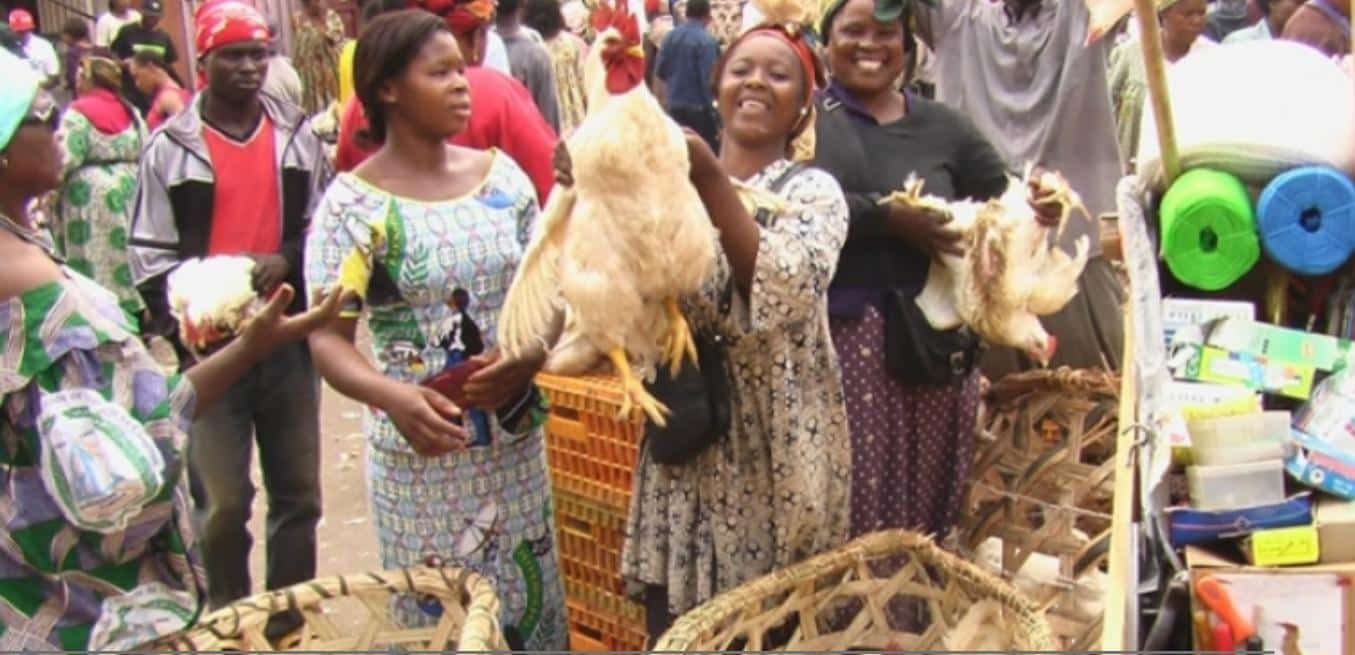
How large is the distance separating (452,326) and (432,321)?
0.04 meters

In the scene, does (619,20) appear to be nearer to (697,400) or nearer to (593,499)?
(697,400)

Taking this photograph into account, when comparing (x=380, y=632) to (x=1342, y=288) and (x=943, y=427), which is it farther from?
(x=1342, y=288)

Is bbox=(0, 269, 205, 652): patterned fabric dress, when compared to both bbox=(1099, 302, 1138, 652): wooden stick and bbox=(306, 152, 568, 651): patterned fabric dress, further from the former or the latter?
bbox=(1099, 302, 1138, 652): wooden stick

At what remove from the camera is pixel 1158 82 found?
6.34ft

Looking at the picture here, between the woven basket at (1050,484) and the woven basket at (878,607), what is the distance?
22.8 inches

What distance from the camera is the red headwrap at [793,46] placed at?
101 inches

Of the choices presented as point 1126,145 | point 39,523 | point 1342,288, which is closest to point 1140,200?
point 1342,288

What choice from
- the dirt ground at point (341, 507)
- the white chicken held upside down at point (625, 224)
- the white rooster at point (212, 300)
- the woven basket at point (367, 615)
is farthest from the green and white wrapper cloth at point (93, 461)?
the dirt ground at point (341, 507)

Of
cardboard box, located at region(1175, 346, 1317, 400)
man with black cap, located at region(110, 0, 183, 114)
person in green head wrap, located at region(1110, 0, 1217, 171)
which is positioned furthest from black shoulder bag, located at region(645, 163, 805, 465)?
man with black cap, located at region(110, 0, 183, 114)

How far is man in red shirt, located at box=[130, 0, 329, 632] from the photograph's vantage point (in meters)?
3.49

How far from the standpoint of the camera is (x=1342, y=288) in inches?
80.8

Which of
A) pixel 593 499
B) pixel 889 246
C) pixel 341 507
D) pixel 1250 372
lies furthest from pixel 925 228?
pixel 341 507

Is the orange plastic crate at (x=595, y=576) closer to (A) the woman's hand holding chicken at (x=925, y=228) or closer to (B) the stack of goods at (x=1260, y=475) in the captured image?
(A) the woman's hand holding chicken at (x=925, y=228)

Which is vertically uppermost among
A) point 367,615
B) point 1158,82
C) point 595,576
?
point 1158,82
